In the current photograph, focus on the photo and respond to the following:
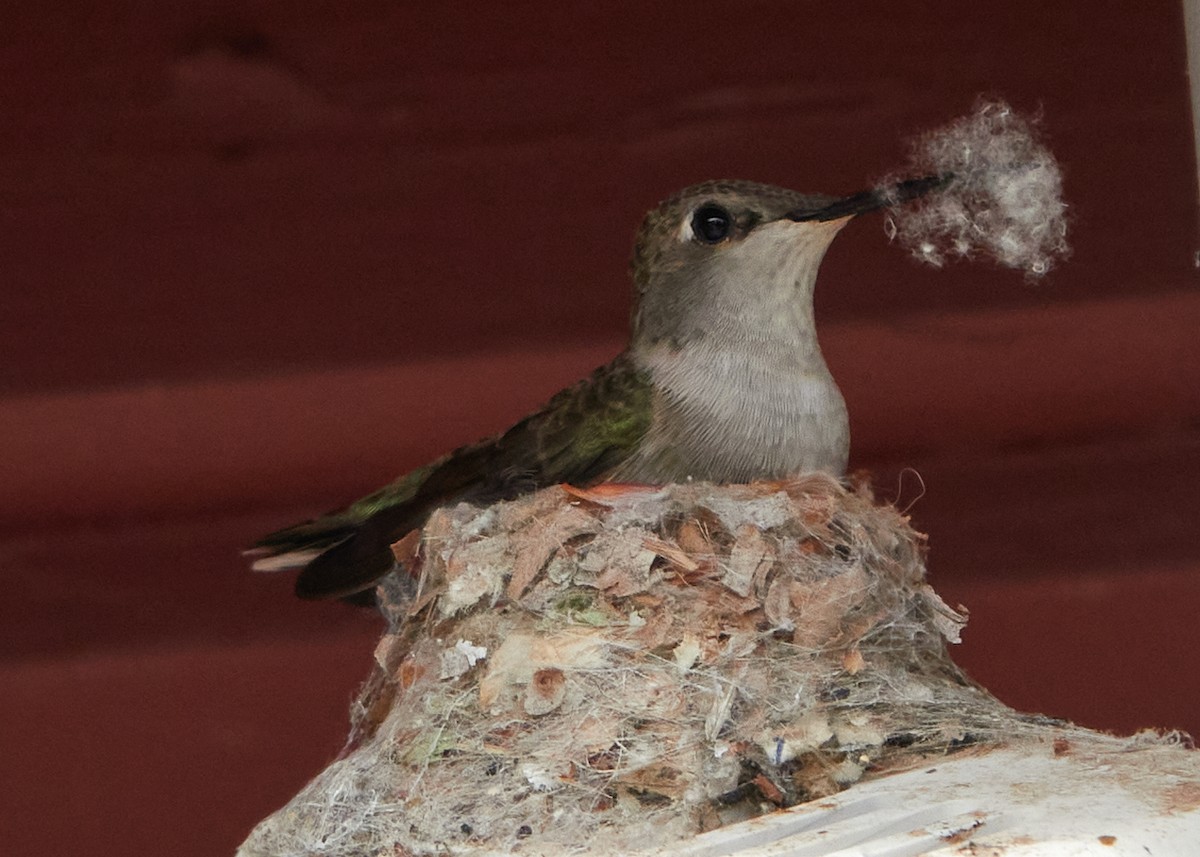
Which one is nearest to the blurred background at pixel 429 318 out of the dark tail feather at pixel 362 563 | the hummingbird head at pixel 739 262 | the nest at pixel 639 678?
the hummingbird head at pixel 739 262

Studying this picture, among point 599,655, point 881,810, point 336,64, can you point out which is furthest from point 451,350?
point 881,810

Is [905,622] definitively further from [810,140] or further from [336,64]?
[336,64]

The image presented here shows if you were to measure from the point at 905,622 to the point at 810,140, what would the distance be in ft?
4.92

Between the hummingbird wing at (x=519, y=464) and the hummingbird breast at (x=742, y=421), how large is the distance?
5cm

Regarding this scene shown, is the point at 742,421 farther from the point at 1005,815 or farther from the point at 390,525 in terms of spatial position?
the point at 1005,815

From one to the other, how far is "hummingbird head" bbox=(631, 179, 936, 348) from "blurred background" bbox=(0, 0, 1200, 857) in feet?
1.68

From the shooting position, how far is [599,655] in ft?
9.67

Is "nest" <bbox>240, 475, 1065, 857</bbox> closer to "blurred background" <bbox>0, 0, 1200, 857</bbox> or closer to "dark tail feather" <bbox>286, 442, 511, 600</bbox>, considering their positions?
"dark tail feather" <bbox>286, 442, 511, 600</bbox>

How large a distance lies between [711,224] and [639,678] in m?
1.13

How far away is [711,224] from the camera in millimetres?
3635

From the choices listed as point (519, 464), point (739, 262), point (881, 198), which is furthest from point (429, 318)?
point (881, 198)

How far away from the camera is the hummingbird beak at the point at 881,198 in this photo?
3.29 metres

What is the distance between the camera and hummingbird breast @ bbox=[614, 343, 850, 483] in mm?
3439

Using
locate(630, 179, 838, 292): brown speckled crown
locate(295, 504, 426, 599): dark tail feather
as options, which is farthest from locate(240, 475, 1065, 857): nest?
locate(630, 179, 838, 292): brown speckled crown
